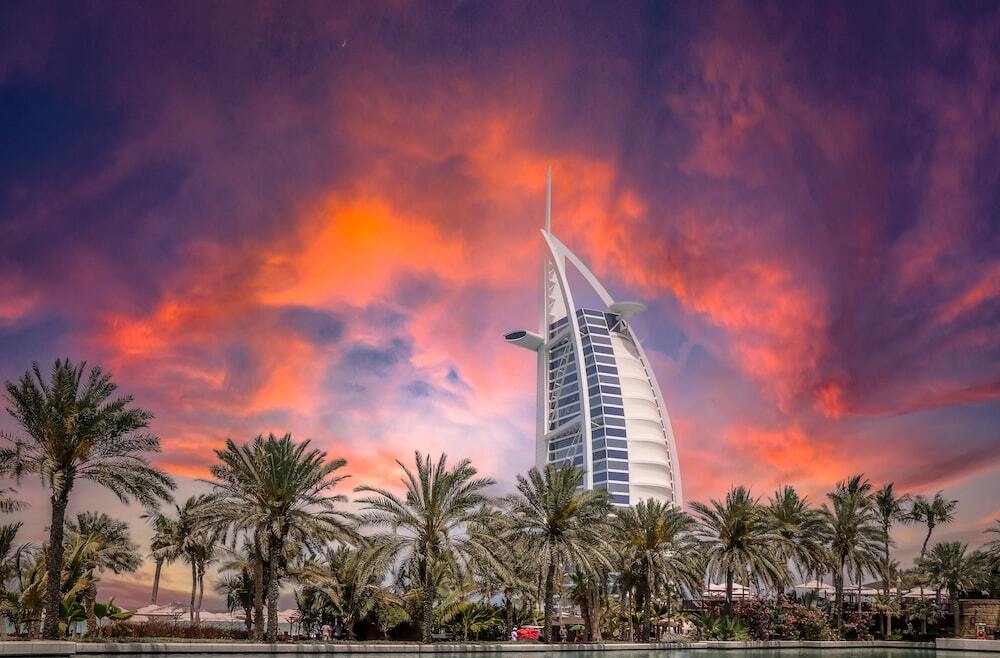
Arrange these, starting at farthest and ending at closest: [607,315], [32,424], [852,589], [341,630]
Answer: [607,315], [852,589], [341,630], [32,424]

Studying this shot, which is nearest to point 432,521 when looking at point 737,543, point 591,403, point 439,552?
point 439,552

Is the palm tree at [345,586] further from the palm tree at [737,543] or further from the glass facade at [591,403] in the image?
the glass facade at [591,403]

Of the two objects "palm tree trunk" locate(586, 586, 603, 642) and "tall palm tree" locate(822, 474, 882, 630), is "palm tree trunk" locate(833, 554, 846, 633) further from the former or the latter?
"palm tree trunk" locate(586, 586, 603, 642)

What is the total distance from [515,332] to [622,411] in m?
23.9

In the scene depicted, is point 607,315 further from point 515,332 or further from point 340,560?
point 340,560

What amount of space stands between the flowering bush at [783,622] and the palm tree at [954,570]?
36.8ft

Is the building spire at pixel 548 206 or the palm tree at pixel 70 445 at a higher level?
the building spire at pixel 548 206

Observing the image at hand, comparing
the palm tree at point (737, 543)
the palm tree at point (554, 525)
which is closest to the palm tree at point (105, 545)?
the palm tree at point (554, 525)

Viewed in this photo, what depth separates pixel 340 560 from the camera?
51531 mm

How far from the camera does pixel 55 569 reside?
33875 mm

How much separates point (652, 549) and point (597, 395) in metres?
67.6

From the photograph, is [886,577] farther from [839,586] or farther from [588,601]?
[588,601]

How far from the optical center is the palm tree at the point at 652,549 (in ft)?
181

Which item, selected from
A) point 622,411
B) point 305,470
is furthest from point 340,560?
point 622,411
